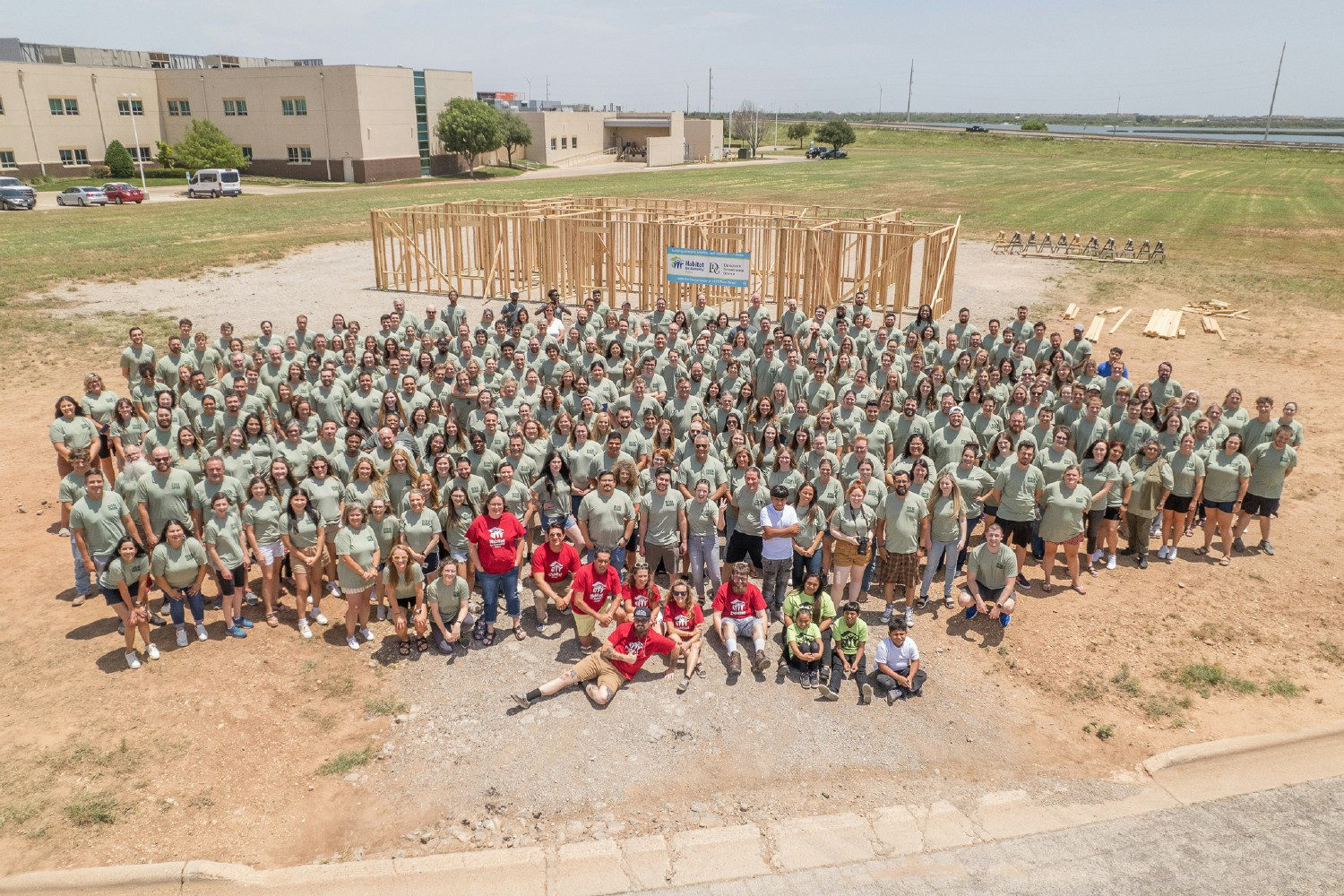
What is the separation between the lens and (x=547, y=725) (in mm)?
7625

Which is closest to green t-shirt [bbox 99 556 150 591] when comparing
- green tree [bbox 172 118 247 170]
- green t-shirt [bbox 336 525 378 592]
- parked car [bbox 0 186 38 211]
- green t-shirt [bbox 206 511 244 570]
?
green t-shirt [bbox 206 511 244 570]

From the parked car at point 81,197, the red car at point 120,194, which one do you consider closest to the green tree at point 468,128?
the red car at point 120,194

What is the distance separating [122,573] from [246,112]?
68.4 meters

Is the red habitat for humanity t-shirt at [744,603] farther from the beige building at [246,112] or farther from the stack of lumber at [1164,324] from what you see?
the beige building at [246,112]

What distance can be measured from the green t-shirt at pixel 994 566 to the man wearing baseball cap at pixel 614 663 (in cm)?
339

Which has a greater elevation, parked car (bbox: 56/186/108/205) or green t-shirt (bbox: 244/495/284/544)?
parked car (bbox: 56/186/108/205)

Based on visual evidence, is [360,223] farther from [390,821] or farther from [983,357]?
[390,821]

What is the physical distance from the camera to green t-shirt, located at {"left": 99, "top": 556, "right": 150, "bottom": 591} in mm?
8141

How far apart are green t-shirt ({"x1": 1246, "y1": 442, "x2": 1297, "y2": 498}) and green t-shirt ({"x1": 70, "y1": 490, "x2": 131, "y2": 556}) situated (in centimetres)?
1268

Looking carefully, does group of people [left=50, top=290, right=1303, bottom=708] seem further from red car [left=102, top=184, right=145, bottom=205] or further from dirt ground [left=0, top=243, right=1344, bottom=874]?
red car [left=102, top=184, right=145, bottom=205]

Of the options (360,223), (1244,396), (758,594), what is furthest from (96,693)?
(360,223)

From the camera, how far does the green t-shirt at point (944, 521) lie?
9.13 m

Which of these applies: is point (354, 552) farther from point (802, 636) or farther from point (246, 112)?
point (246, 112)

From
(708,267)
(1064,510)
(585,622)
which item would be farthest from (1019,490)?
(708,267)
